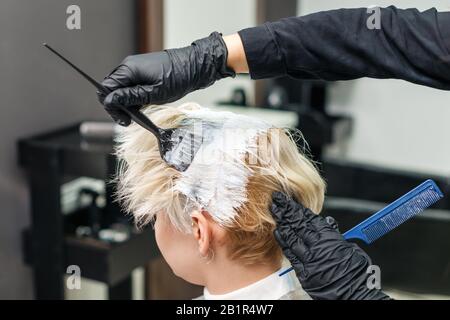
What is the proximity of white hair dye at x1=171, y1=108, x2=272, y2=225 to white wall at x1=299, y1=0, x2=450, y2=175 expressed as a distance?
2043mm

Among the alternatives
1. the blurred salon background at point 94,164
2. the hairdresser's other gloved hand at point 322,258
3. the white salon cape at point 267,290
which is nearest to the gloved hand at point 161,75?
the hairdresser's other gloved hand at point 322,258

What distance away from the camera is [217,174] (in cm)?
131

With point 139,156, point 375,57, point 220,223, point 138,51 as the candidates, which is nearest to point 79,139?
point 138,51

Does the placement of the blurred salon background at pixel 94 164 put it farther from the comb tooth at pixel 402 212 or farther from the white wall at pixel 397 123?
the comb tooth at pixel 402 212

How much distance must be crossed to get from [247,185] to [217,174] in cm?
7

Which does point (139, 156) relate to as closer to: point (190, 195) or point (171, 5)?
point (190, 195)

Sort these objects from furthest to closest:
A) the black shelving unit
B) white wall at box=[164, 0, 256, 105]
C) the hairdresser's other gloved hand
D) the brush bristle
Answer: white wall at box=[164, 0, 256, 105]
the black shelving unit
the brush bristle
the hairdresser's other gloved hand

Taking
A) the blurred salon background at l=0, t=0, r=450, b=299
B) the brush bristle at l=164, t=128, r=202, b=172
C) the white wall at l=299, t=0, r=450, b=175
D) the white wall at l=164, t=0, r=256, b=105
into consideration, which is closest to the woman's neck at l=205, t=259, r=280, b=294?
the brush bristle at l=164, t=128, r=202, b=172

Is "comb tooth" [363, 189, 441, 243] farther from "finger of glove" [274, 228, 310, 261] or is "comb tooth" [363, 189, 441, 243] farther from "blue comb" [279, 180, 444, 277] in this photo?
"finger of glove" [274, 228, 310, 261]

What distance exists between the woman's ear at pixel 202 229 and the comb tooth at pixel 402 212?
1.11 ft

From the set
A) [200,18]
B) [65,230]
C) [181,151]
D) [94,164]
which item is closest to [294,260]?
[181,151]

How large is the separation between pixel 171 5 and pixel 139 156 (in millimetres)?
1482

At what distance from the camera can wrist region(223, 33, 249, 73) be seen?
54.3 inches

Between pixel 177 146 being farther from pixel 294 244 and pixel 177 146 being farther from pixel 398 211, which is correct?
pixel 398 211
